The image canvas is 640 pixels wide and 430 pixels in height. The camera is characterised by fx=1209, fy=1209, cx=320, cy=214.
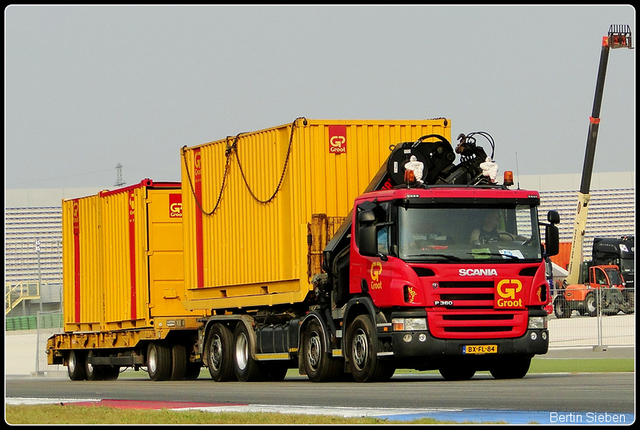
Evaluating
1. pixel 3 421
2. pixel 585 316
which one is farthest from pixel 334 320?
pixel 585 316

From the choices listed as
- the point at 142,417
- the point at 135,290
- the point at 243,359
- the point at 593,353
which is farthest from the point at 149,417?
the point at 593,353

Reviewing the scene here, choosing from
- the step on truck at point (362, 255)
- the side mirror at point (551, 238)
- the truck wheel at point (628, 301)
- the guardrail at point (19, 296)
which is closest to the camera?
the step on truck at point (362, 255)

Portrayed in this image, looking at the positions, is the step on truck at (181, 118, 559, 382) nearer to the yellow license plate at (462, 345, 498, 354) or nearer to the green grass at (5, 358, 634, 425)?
the yellow license plate at (462, 345, 498, 354)

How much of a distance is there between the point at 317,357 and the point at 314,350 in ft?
0.74

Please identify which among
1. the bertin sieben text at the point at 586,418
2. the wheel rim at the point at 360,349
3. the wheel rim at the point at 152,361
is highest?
the wheel rim at the point at 360,349

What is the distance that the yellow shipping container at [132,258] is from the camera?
24.0m

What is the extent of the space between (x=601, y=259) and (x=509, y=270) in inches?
1385

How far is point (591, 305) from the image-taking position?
37312mm

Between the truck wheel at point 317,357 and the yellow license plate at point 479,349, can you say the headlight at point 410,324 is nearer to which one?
the yellow license plate at point 479,349

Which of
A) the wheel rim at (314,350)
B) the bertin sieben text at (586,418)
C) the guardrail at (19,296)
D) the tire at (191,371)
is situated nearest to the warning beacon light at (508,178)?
the wheel rim at (314,350)

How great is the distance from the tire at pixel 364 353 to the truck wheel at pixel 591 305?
745 inches

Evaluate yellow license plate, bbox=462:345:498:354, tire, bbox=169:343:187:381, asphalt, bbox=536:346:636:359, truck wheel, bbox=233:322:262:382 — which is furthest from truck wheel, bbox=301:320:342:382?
asphalt, bbox=536:346:636:359

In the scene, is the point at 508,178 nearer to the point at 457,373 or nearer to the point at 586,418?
the point at 457,373

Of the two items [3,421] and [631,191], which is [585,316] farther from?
[631,191]
